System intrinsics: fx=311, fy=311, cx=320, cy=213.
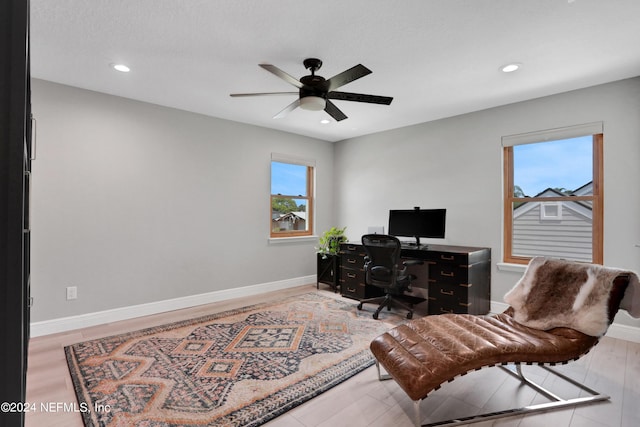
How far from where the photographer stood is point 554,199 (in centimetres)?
360

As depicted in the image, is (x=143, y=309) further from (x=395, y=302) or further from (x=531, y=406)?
(x=531, y=406)

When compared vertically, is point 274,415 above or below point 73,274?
below

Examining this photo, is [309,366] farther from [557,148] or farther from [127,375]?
[557,148]

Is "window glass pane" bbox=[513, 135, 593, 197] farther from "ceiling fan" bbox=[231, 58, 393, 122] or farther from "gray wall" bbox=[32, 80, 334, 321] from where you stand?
"gray wall" bbox=[32, 80, 334, 321]

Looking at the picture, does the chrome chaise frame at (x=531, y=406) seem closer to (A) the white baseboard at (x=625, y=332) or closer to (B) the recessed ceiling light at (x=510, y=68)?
(A) the white baseboard at (x=625, y=332)

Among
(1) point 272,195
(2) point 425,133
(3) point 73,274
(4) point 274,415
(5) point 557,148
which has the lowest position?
(4) point 274,415

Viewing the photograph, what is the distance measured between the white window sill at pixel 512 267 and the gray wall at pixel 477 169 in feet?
0.25

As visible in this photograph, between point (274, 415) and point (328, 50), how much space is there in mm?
2707

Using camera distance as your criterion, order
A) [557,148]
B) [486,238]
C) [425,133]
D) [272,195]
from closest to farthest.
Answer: [557,148] < [486,238] < [425,133] < [272,195]

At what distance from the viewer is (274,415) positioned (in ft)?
6.23

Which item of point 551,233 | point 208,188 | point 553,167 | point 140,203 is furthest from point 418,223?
point 140,203

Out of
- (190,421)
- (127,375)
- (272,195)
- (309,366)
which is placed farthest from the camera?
(272,195)

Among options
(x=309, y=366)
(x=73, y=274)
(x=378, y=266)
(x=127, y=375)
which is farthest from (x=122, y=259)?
(x=378, y=266)

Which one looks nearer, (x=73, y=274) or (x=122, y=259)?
(x=73, y=274)
